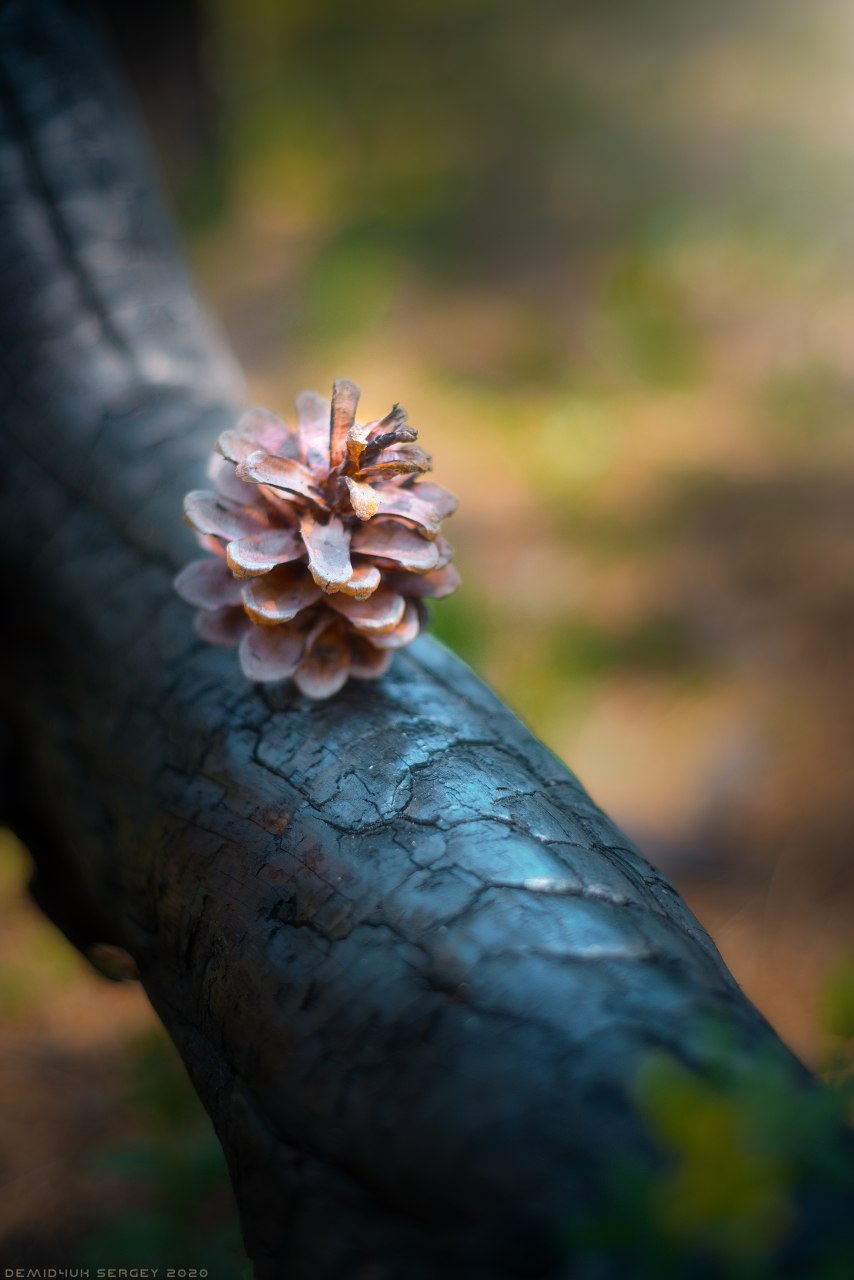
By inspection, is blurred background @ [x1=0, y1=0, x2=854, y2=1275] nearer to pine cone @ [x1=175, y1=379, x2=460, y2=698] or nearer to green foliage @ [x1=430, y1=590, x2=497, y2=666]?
green foliage @ [x1=430, y1=590, x2=497, y2=666]

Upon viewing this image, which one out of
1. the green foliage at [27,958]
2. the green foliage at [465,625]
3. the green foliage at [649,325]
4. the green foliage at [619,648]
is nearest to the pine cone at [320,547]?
the green foliage at [27,958]

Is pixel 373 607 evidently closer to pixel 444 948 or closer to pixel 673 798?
pixel 444 948

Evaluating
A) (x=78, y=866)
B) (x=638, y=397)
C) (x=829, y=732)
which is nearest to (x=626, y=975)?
(x=78, y=866)

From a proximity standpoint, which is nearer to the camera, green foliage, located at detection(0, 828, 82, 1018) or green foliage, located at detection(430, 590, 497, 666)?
green foliage, located at detection(0, 828, 82, 1018)

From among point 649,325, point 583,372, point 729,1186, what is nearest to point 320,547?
point 729,1186

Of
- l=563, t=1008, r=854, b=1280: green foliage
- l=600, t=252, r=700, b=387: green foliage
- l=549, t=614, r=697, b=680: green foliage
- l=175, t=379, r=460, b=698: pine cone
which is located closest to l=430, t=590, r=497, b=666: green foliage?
l=549, t=614, r=697, b=680: green foliage

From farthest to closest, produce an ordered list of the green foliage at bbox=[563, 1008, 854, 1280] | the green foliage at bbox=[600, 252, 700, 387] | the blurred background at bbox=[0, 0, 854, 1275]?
the green foliage at bbox=[600, 252, 700, 387] → the blurred background at bbox=[0, 0, 854, 1275] → the green foliage at bbox=[563, 1008, 854, 1280]

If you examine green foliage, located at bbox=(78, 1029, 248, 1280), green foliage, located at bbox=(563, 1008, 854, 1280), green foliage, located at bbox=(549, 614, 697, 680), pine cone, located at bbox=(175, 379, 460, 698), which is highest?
green foliage, located at bbox=(549, 614, 697, 680)
